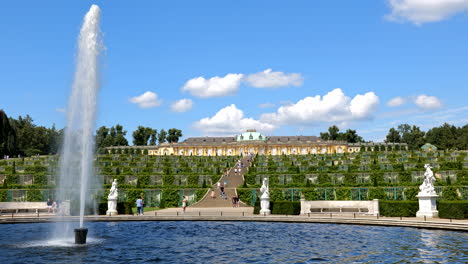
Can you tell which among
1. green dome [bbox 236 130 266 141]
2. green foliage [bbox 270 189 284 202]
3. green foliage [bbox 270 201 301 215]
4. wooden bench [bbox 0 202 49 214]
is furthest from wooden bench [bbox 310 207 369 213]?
green dome [bbox 236 130 266 141]

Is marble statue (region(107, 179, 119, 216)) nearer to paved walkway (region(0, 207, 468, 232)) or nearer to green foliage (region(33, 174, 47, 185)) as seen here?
paved walkway (region(0, 207, 468, 232))

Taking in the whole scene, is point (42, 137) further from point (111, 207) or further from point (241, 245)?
point (241, 245)

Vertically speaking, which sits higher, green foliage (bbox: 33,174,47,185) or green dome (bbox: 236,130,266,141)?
green dome (bbox: 236,130,266,141)

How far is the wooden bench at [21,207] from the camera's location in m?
34.8

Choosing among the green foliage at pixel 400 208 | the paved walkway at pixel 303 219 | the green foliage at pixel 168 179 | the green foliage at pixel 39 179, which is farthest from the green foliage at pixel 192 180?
the green foliage at pixel 400 208

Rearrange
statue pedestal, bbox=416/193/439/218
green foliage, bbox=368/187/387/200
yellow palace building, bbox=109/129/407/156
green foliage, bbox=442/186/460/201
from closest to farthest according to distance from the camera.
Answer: statue pedestal, bbox=416/193/439/218
green foliage, bbox=442/186/460/201
green foliage, bbox=368/187/387/200
yellow palace building, bbox=109/129/407/156

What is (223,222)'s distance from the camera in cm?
2944

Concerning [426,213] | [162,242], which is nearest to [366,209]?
[426,213]

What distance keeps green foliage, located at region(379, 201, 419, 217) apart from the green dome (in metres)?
145

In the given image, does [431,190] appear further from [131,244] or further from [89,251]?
[89,251]

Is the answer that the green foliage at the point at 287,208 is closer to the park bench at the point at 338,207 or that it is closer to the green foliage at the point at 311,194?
the park bench at the point at 338,207

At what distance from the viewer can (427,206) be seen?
29.3m

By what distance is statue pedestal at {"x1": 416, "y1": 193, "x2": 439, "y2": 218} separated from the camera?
2908cm

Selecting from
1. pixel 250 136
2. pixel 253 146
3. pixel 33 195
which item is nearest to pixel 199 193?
pixel 33 195
